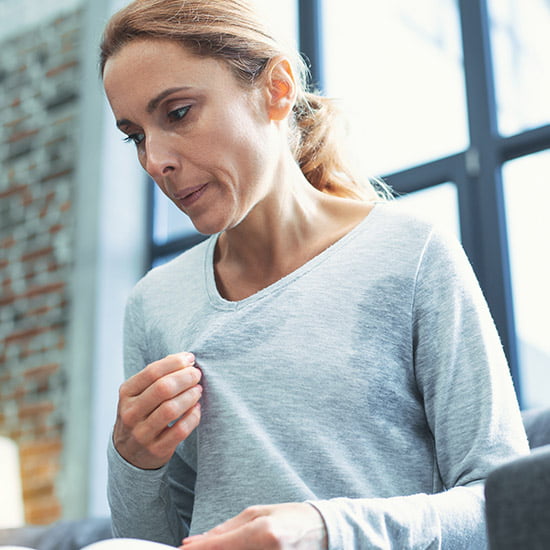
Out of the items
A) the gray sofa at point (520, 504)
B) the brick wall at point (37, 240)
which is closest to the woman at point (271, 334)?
the gray sofa at point (520, 504)

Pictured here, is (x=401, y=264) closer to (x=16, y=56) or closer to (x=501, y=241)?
(x=501, y=241)

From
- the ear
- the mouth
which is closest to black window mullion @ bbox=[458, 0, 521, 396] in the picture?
the ear

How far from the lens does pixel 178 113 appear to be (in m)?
1.19

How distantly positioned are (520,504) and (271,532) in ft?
0.80

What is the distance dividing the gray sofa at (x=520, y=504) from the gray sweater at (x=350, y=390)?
0.39 metres

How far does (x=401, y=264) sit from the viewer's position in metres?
1.16

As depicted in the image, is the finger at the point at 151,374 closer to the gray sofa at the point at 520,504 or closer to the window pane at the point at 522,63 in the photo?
the gray sofa at the point at 520,504

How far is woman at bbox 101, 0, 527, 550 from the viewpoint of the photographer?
3.53ft

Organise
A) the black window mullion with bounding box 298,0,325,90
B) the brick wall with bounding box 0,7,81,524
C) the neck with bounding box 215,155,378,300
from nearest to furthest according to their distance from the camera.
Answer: the neck with bounding box 215,155,378,300 → the black window mullion with bounding box 298,0,325,90 → the brick wall with bounding box 0,7,81,524

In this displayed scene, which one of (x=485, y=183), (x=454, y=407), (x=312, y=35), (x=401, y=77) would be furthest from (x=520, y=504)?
(x=312, y=35)

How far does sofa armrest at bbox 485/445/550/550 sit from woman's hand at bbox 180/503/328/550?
213 millimetres

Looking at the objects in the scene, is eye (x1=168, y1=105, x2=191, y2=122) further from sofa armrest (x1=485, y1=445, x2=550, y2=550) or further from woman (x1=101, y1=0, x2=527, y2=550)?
sofa armrest (x1=485, y1=445, x2=550, y2=550)

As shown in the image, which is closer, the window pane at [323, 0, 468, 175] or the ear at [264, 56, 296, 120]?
the ear at [264, 56, 296, 120]

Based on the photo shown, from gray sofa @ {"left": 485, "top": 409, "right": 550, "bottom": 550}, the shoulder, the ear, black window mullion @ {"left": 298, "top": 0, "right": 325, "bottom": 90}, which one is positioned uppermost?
black window mullion @ {"left": 298, "top": 0, "right": 325, "bottom": 90}
